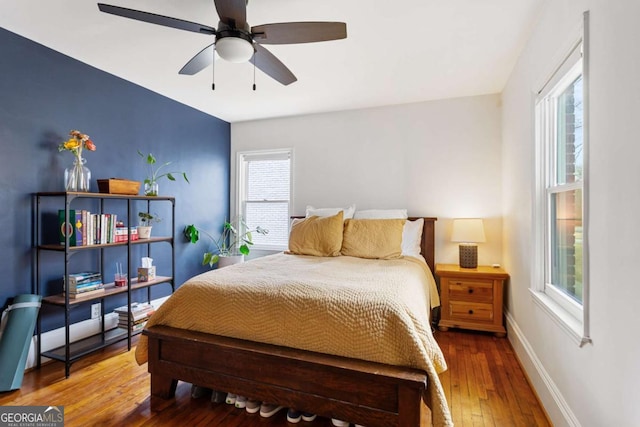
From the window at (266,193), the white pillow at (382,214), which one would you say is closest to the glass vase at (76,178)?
the window at (266,193)

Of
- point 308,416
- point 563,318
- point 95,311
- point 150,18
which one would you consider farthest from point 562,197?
point 95,311

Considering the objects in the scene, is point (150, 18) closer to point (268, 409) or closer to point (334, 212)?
point (268, 409)

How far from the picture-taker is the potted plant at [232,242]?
4.12 metres

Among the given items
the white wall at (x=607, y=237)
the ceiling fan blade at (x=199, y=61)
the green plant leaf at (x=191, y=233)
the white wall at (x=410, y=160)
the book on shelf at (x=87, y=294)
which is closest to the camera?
the white wall at (x=607, y=237)

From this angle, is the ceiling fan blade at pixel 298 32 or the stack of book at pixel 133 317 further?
the stack of book at pixel 133 317

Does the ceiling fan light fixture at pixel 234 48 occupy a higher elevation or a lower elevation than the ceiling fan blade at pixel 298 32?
lower

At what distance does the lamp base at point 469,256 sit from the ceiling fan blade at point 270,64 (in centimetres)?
234

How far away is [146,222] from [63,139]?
1.05m

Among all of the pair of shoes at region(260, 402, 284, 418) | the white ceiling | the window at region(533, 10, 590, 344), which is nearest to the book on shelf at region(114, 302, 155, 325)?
the pair of shoes at region(260, 402, 284, 418)

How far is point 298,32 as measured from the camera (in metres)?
1.78

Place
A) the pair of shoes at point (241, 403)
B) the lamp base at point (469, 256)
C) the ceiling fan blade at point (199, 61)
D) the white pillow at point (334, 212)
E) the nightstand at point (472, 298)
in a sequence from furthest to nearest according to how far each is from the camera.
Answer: the white pillow at point (334, 212) < the lamp base at point (469, 256) < the nightstand at point (472, 298) < the ceiling fan blade at point (199, 61) < the pair of shoes at point (241, 403)

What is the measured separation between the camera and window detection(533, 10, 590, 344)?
1636 millimetres

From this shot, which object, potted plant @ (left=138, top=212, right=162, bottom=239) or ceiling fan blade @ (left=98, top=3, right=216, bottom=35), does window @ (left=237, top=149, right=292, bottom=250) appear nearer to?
potted plant @ (left=138, top=212, right=162, bottom=239)

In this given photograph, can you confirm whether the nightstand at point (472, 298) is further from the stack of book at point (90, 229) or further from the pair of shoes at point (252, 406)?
the stack of book at point (90, 229)
